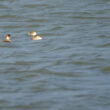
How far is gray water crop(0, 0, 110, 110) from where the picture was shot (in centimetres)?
754

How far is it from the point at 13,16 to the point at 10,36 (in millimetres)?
2259

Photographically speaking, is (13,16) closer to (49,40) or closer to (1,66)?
(49,40)

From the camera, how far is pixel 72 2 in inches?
547

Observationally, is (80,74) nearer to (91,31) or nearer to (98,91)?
(98,91)

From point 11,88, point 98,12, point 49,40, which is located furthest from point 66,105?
point 98,12

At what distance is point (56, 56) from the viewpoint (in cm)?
965

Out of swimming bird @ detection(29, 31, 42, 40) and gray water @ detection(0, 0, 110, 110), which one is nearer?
gray water @ detection(0, 0, 110, 110)

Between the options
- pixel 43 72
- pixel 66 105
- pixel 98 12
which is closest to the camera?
pixel 66 105

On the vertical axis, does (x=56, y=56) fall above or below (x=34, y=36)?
below

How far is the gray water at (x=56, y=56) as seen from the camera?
297 inches

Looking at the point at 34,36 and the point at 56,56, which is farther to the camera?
the point at 34,36

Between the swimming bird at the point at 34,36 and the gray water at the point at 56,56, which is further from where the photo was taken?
the swimming bird at the point at 34,36

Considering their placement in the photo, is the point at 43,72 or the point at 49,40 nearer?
the point at 43,72

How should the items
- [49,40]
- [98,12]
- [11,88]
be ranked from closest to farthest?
[11,88]
[49,40]
[98,12]
